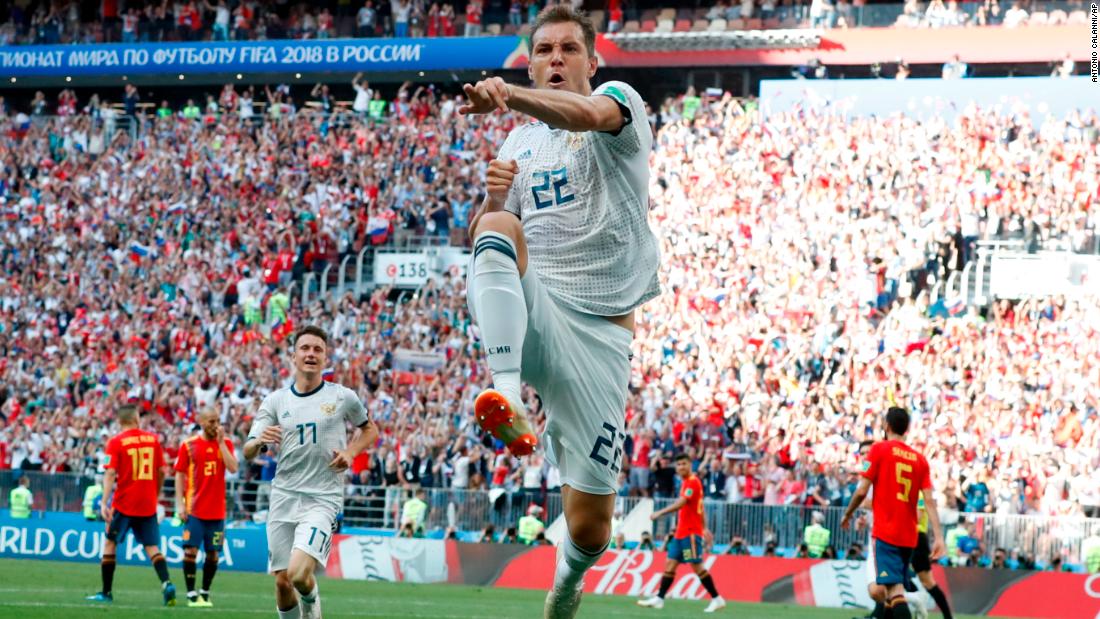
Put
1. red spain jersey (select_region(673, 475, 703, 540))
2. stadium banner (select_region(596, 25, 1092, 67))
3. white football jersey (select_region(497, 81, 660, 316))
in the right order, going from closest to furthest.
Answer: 1. white football jersey (select_region(497, 81, 660, 316))
2. red spain jersey (select_region(673, 475, 703, 540))
3. stadium banner (select_region(596, 25, 1092, 67))

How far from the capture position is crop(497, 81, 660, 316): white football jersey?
23.6ft

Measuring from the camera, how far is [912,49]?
36406mm

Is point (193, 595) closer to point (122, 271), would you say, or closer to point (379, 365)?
point (379, 365)

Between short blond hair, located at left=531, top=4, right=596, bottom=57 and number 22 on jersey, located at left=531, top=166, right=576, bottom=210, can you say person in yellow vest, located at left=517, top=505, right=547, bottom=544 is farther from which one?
short blond hair, located at left=531, top=4, right=596, bottom=57

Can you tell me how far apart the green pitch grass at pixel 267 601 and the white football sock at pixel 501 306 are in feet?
28.0

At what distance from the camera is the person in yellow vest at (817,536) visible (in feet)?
75.7

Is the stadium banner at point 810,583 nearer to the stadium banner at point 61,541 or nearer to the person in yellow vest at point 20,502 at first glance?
the stadium banner at point 61,541

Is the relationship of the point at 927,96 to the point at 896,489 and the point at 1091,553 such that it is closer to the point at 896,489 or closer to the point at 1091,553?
the point at 1091,553

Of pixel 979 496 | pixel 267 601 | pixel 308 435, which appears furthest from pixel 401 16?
pixel 308 435

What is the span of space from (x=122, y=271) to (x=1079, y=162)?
20.6 m

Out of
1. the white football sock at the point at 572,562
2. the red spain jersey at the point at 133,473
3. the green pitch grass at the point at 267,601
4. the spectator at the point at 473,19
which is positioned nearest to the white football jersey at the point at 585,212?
the white football sock at the point at 572,562

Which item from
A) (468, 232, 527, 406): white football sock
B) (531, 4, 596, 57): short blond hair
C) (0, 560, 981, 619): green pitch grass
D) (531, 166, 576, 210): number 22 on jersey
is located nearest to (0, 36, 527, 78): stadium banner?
(0, 560, 981, 619): green pitch grass

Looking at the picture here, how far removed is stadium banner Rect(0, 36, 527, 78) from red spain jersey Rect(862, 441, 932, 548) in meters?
24.8

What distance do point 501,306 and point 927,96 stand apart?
2929 centimetres
